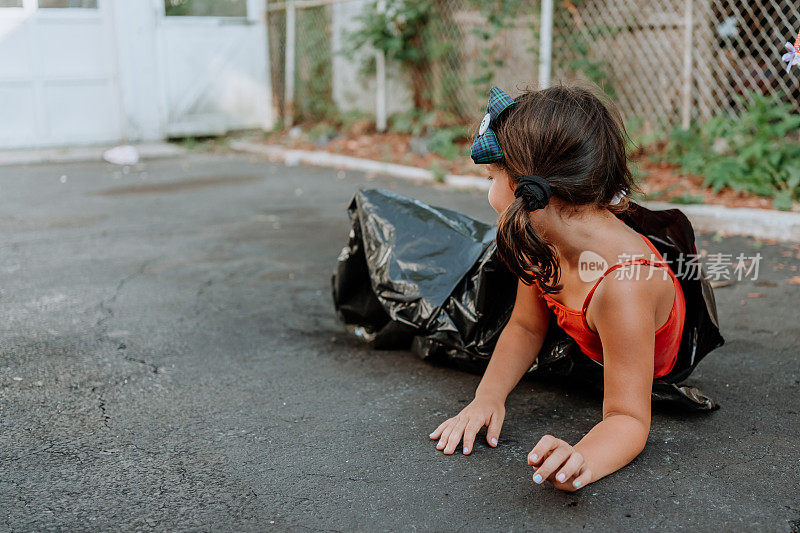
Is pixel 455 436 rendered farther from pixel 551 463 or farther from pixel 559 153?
pixel 559 153

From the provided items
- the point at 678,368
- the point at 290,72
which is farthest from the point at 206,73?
the point at 678,368

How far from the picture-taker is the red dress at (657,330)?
2.08 meters

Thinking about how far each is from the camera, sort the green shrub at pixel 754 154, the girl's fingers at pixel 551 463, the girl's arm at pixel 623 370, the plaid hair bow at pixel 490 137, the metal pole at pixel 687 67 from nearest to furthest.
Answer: the girl's fingers at pixel 551 463 < the girl's arm at pixel 623 370 < the plaid hair bow at pixel 490 137 < the green shrub at pixel 754 154 < the metal pole at pixel 687 67

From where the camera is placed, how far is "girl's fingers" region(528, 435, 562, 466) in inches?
68.7

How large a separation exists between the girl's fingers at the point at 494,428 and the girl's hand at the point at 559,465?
30 cm

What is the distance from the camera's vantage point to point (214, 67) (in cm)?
1029

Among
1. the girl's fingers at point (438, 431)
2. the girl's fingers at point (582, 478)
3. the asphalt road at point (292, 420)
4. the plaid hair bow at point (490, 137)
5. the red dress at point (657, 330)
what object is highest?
the plaid hair bow at point (490, 137)

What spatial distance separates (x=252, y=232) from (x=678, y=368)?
335 cm

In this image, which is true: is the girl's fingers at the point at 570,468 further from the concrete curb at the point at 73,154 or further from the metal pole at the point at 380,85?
the concrete curb at the point at 73,154

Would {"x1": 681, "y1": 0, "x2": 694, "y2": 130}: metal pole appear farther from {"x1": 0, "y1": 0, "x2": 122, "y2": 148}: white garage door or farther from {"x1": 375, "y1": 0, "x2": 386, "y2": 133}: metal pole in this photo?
{"x1": 0, "y1": 0, "x2": 122, "y2": 148}: white garage door

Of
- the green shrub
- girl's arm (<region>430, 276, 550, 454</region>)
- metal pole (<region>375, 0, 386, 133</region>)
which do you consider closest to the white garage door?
metal pole (<region>375, 0, 386, 133</region>)

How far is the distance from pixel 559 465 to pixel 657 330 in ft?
1.77

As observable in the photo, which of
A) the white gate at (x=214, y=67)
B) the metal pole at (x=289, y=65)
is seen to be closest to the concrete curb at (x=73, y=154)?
the white gate at (x=214, y=67)

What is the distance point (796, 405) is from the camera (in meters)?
2.36
